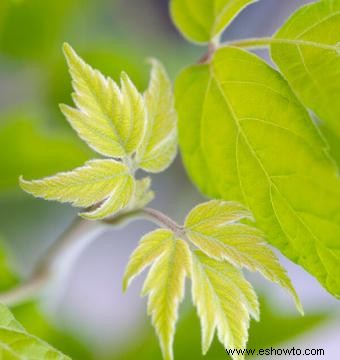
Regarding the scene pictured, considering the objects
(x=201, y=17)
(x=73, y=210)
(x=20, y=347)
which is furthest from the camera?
(x=73, y=210)

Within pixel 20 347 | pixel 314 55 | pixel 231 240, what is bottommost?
pixel 20 347

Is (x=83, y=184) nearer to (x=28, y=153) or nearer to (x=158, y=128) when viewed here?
(x=158, y=128)

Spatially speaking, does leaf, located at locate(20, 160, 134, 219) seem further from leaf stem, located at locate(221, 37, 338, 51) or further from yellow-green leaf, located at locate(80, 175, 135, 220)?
leaf stem, located at locate(221, 37, 338, 51)

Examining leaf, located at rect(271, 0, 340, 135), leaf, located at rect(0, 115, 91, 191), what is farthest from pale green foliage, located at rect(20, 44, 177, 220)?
leaf, located at rect(0, 115, 91, 191)

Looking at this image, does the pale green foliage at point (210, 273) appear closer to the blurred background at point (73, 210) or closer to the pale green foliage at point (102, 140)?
the pale green foliage at point (102, 140)

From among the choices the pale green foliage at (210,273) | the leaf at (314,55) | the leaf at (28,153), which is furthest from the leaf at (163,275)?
the leaf at (28,153)

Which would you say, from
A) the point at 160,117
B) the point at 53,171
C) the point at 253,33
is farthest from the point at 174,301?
the point at 253,33

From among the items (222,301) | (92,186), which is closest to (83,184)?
(92,186)
